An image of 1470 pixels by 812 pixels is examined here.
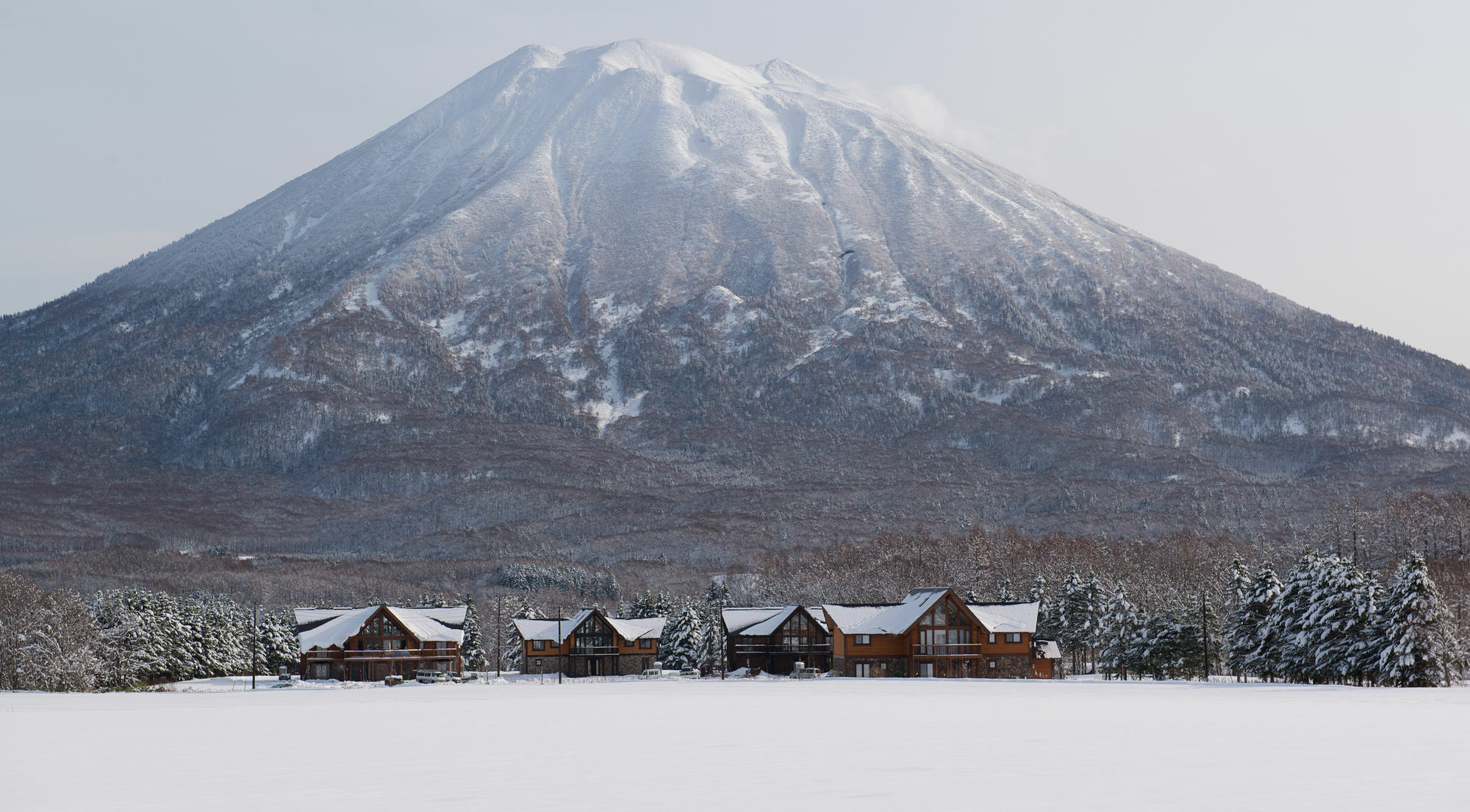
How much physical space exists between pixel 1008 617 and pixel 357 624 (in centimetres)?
5380

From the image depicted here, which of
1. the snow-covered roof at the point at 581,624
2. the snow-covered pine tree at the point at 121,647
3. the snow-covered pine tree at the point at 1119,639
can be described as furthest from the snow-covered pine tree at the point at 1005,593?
the snow-covered pine tree at the point at 121,647

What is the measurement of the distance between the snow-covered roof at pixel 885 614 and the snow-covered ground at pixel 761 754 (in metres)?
36.1

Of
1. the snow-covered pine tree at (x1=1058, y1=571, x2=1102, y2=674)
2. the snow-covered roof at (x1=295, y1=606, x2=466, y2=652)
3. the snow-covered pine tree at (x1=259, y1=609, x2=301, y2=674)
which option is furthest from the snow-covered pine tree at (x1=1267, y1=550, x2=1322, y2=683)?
the snow-covered pine tree at (x1=259, y1=609, x2=301, y2=674)

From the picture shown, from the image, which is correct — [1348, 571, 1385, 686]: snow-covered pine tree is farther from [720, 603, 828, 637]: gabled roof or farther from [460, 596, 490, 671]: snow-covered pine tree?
[460, 596, 490, 671]: snow-covered pine tree

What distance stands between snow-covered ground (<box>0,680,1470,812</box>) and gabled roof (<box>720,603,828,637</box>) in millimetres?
47950

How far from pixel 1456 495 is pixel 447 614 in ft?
465

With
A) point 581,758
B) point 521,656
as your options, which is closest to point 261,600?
point 521,656

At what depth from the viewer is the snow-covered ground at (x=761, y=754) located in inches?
1143

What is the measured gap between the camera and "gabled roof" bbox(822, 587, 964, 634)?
3989 inches

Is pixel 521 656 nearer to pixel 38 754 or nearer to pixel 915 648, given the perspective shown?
pixel 915 648

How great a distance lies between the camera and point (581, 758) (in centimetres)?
3691

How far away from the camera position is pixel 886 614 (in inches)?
4126

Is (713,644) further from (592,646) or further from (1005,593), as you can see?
(1005,593)

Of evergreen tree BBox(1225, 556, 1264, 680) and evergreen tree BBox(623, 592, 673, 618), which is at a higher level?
evergreen tree BBox(623, 592, 673, 618)
